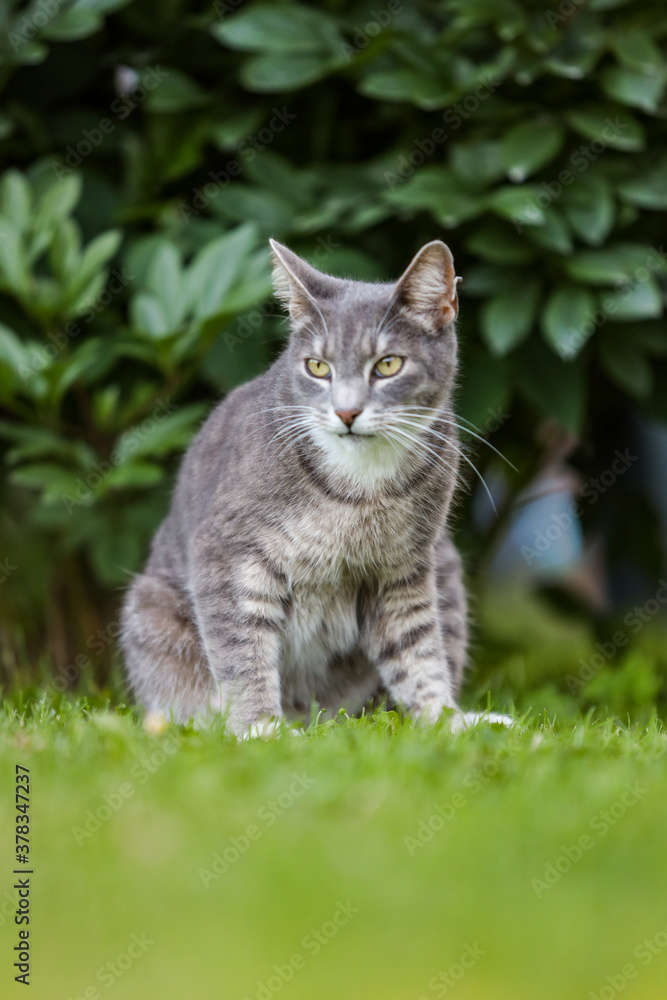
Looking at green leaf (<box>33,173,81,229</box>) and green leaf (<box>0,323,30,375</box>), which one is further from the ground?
green leaf (<box>33,173,81,229</box>)

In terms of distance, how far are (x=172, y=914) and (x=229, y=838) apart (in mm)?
285

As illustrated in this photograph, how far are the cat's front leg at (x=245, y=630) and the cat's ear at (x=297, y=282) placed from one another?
30.4 inches

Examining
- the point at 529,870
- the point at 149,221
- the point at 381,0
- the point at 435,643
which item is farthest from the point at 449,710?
the point at 381,0

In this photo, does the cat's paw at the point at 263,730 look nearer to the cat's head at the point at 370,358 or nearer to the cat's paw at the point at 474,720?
the cat's paw at the point at 474,720

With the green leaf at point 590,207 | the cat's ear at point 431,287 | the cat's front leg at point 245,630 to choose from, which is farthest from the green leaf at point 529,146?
the cat's front leg at point 245,630

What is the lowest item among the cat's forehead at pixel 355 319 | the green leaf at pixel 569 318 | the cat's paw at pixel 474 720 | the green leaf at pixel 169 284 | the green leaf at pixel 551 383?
the cat's paw at pixel 474 720

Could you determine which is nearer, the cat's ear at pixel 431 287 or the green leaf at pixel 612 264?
the cat's ear at pixel 431 287

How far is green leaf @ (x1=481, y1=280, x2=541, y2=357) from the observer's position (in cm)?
405

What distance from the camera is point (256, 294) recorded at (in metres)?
3.97

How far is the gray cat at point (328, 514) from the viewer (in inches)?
128

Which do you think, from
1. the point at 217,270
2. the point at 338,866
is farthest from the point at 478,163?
the point at 338,866

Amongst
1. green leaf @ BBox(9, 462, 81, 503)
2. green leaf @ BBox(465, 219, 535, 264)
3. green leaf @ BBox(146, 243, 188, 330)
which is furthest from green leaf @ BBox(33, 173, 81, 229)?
green leaf @ BBox(465, 219, 535, 264)

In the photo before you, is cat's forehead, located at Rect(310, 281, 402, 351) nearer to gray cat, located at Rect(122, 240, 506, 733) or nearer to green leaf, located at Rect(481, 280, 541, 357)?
gray cat, located at Rect(122, 240, 506, 733)

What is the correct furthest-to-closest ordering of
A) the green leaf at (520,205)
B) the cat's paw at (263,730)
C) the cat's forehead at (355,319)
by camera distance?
the green leaf at (520,205), the cat's forehead at (355,319), the cat's paw at (263,730)
